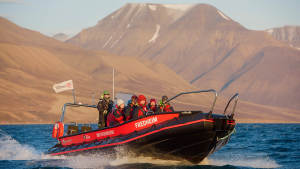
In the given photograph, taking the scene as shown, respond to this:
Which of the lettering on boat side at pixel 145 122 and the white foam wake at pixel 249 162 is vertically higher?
the lettering on boat side at pixel 145 122

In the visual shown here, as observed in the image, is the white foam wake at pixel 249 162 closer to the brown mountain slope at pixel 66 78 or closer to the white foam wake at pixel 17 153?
the white foam wake at pixel 17 153

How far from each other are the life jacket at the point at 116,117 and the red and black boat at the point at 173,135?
1.08 ft

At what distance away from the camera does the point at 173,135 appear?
50.5 feet

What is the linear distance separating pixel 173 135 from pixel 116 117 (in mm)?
2274

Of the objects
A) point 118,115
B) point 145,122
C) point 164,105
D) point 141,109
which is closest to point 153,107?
point 164,105

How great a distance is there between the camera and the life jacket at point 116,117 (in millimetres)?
16594

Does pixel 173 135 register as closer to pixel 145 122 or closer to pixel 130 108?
pixel 145 122

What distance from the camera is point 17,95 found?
9931 cm

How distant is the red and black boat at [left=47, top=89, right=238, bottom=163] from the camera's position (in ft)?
50.2

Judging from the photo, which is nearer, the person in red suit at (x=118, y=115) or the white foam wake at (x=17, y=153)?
the person in red suit at (x=118, y=115)

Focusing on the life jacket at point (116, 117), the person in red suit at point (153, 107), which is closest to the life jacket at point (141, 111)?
the person in red suit at point (153, 107)

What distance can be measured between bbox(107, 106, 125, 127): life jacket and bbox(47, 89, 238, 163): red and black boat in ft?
1.08

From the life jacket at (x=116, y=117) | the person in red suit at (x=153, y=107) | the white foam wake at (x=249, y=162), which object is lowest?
the white foam wake at (x=249, y=162)

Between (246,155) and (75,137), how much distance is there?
7187 millimetres
